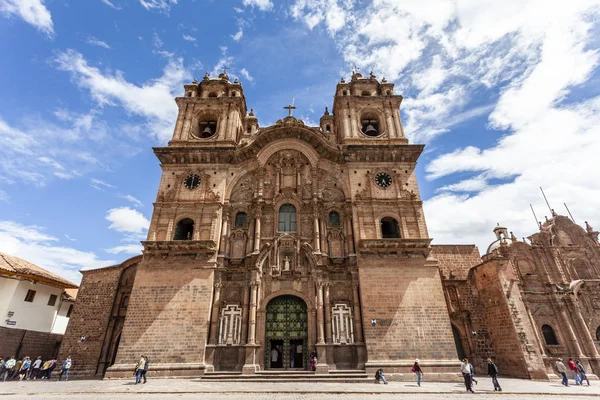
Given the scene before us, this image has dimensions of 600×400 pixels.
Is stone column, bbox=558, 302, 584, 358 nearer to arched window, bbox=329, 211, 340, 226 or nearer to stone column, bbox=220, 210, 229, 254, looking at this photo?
arched window, bbox=329, 211, 340, 226

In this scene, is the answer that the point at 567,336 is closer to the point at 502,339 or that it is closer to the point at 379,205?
the point at 502,339

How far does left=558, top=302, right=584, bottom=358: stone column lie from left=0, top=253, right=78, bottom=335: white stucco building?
38.2 metres

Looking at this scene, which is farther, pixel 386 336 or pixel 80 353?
pixel 80 353

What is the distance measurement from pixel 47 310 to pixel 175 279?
531 inches

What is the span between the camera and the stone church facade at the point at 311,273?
55.5ft

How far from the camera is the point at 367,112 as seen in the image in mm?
25688

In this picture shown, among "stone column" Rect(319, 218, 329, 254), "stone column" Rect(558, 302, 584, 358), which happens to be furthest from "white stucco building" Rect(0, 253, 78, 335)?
"stone column" Rect(558, 302, 584, 358)

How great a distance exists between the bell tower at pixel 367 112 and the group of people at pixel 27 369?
22.9 meters

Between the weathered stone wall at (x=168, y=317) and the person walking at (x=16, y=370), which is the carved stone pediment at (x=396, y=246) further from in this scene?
the person walking at (x=16, y=370)

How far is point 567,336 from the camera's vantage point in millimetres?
22328

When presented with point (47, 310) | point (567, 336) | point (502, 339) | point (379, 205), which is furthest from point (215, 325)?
point (567, 336)

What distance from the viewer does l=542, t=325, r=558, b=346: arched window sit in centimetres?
2262

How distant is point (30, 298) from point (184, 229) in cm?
1265

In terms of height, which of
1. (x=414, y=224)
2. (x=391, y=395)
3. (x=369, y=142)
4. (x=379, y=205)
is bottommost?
(x=391, y=395)
